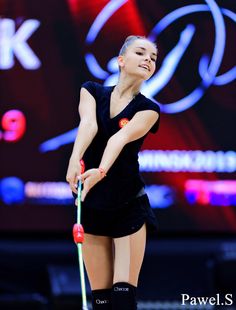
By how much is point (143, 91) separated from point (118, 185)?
8.70 ft

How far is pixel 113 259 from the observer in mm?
3844

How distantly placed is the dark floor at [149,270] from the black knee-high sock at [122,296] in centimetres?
240

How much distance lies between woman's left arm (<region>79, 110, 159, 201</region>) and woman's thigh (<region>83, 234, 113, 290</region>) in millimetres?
247

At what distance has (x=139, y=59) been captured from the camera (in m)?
3.74

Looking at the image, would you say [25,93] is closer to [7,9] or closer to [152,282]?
[7,9]

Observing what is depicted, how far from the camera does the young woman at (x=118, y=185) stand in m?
3.66

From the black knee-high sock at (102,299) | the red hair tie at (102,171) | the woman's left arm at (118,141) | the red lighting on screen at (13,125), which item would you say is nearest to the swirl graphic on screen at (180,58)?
the red lighting on screen at (13,125)

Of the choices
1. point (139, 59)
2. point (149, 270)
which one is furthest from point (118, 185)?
point (149, 270)

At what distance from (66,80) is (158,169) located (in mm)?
986

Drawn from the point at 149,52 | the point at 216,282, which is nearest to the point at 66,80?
the point at 216,282

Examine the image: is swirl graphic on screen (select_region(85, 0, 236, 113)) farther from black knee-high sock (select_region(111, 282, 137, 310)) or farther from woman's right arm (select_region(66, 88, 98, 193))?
black knee-high sock (select_region(111, 282, 137, 310))

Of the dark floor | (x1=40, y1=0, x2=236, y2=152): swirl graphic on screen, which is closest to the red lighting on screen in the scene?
(x1=40, y1=0, x2=236, y2=152): swirl graphic on screen

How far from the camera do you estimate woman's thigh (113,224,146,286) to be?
12.1 feet

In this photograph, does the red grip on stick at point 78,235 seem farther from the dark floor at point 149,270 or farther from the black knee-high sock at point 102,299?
the dark floor at point 149,270
